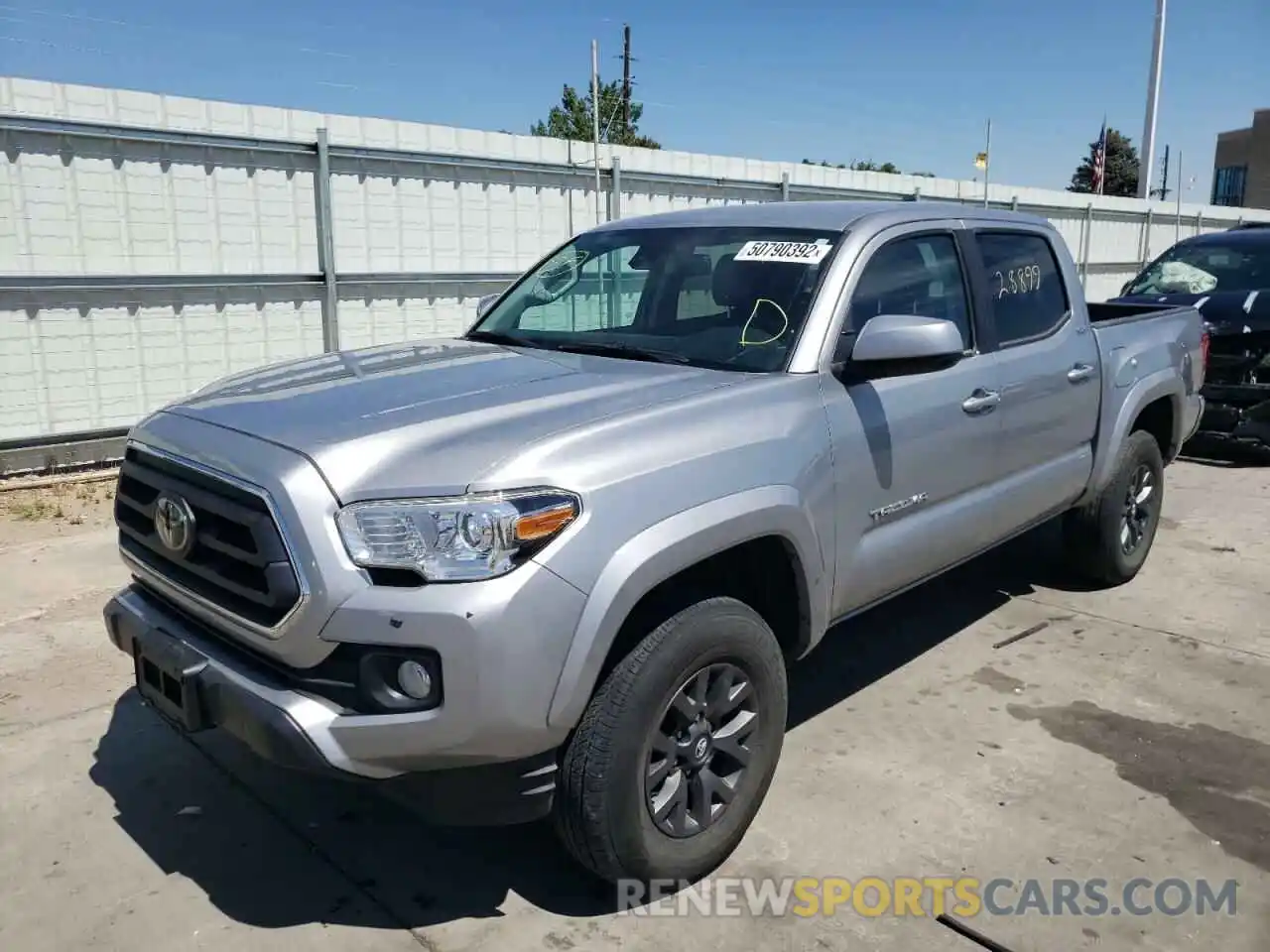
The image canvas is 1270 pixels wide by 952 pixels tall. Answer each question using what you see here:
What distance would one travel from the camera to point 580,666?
2.48 metres

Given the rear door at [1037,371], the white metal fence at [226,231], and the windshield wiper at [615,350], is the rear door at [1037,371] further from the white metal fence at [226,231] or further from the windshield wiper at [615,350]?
the white metal fence at [226,231]

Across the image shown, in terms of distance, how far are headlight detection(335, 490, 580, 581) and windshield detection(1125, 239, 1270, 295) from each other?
850cm

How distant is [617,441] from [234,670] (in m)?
1.13

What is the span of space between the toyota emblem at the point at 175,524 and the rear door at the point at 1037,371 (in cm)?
295

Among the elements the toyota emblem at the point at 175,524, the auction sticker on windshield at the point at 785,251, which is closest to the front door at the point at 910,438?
the auction sticker on windshield at the point at 785,251

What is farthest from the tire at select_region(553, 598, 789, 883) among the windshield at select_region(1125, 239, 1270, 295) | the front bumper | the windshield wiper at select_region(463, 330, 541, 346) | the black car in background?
the windshield at select_region(1125, 239, 1270, 295)

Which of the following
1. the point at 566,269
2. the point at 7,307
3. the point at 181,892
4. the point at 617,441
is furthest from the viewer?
the point at 7,307

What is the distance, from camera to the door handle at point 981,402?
3902 mm

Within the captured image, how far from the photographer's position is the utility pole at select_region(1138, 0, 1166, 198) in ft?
80.7

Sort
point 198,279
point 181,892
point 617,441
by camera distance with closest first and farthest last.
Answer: point 617,441
point 181,892
point 198,279

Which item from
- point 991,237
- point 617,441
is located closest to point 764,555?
point 617,441

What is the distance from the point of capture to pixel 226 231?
8.11 metres

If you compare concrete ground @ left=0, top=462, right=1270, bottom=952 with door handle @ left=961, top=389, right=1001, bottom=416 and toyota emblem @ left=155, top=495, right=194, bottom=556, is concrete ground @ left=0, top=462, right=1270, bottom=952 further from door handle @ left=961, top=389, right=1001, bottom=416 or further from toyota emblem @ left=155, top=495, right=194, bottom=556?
door handle @ left=961, top=389, right=1001, bottom=416

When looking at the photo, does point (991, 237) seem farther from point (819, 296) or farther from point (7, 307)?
point (7, 307)
